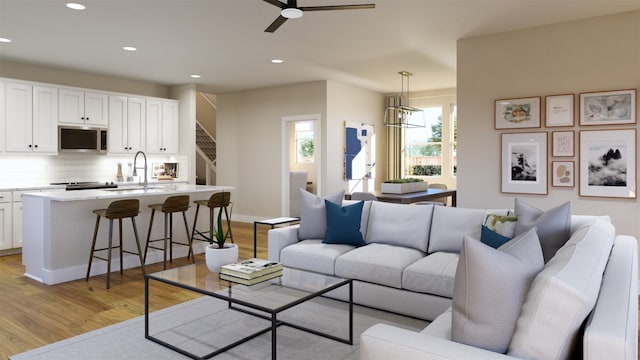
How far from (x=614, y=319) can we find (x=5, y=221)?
6.83 m

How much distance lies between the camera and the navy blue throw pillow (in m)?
2.85

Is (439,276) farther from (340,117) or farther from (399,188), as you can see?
(340,117)

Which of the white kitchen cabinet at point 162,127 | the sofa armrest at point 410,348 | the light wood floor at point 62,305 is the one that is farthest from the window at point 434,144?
the sofa armrest at point 410,348

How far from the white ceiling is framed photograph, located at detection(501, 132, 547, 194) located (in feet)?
4.08

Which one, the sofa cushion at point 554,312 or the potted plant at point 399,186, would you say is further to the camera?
the potted plant at point 399,186

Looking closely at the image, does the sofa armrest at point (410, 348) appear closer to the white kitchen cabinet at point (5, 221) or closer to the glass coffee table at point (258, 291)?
the glass coffee table at point (258, 291)

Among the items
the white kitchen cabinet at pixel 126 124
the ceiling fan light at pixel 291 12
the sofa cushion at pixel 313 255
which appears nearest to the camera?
the ceiling fan light at pixel 291 12

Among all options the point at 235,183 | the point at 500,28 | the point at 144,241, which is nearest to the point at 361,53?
the point at 500,28

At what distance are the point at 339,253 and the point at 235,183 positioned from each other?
5735 mm

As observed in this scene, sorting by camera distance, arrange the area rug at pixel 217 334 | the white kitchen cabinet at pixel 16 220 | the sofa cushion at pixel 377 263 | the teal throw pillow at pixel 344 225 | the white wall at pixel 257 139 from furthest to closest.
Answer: the white wall at pixel 257 139 → the white kitchen cabinet at pixel 16 220 → the teal throw pillow at pixel 344 225 → the sofa cushion at pixel 377 263 → the area rug at pixel 217 334

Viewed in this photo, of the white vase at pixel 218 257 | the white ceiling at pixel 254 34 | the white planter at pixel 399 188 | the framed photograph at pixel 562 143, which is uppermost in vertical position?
the white ceiling at pixel 254 34

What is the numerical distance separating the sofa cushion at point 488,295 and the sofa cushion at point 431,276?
1.60m

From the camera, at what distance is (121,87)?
25.4 ft

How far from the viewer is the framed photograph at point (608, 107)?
434 cm
